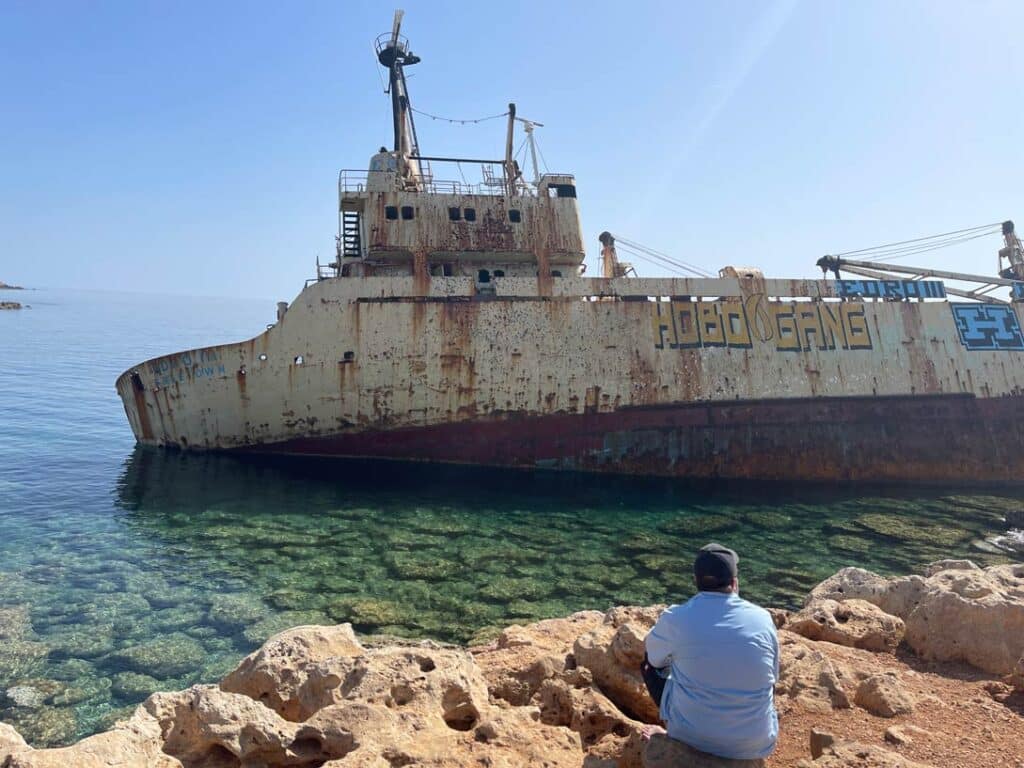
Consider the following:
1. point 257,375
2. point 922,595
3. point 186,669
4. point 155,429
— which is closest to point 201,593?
point 186,669

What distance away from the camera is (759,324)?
621 inches

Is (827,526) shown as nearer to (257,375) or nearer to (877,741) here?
(877,741)

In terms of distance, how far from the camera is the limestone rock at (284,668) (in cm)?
385

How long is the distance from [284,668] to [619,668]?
7.40 ft

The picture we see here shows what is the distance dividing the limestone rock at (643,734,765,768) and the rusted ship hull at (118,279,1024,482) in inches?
475

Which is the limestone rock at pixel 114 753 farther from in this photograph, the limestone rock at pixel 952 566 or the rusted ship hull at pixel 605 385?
the rusted ship hull at pixel 605 385

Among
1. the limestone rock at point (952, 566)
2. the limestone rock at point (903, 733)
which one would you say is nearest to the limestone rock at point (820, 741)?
the limestone rock at point (903, 733)

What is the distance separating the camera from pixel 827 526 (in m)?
11.6

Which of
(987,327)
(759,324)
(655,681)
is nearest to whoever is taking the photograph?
(655,681)

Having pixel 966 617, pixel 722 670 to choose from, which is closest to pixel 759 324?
pixel 966 617

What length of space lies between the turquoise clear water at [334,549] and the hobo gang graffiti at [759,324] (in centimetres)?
387

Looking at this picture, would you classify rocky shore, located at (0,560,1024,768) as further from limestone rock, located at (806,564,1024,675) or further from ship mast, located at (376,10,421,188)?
ship mast, located at (376,10,421,188)

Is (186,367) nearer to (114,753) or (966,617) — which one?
(114,753)

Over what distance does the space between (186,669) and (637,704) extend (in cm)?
472
